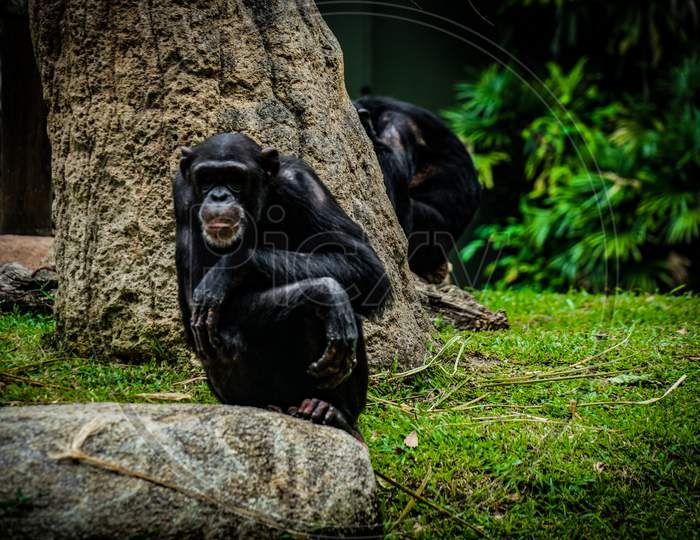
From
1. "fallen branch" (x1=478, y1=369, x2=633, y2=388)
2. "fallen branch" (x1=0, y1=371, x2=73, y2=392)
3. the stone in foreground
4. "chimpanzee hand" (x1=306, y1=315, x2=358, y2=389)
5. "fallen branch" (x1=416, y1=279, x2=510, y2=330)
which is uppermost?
"chimpanzee hand" (x1=306, y1=315, x2=358, y2=389)

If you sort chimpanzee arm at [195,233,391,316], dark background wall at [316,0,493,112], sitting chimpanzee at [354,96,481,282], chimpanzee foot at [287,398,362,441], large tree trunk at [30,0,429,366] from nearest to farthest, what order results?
chimpanzee arm at [195,233,391,316] → chimpanzee foot at [287,398,362,441] → large tree trunk at [30,0,429,366] → sitting chimpanzee at [354,96,481,282] → dark background wall at [316,0,493,112]

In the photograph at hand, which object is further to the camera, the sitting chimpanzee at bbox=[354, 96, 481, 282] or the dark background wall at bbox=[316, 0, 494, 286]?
the dark background wall at bbox=[316, 0, 494, 286]

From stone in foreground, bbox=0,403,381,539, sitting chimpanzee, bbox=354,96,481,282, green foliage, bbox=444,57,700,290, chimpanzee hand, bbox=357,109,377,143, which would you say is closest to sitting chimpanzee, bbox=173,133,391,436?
stone in foreground, bbox=0,403,381,539

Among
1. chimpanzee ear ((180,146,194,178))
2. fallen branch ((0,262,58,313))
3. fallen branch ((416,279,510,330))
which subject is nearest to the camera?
chimpanzee ear ((180,146,194,178))

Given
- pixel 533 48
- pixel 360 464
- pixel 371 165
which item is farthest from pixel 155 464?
pixel 533 48

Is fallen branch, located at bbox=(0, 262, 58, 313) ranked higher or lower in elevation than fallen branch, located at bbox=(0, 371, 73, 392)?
lower

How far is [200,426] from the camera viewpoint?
2.77 m

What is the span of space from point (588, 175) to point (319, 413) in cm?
900

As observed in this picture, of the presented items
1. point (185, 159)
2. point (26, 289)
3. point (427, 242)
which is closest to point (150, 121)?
point (185, 159)

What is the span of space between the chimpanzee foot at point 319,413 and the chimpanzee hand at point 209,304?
45cm

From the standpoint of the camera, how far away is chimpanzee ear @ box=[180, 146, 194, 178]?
3244 millimetres

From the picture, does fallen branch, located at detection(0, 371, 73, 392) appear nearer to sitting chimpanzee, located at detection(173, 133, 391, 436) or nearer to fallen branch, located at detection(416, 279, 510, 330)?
sitting chimpanzee, located at detection(173, 133, 391, 436)

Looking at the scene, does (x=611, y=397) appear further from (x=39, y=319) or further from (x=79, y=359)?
(x=39, y=319)

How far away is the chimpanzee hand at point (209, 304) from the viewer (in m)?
2.94
